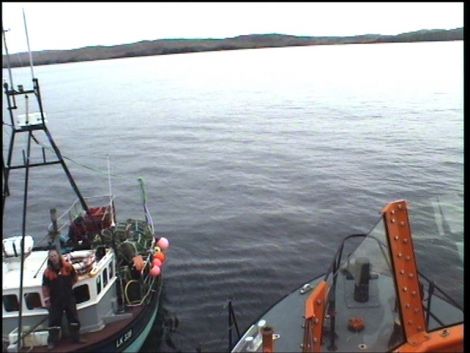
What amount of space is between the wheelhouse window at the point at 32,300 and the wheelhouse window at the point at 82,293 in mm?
794

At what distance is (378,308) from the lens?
6.41 metres

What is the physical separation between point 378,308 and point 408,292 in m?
0.96

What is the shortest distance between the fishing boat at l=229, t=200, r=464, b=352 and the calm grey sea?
133 cm

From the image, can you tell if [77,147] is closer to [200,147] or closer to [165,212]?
[200,147]

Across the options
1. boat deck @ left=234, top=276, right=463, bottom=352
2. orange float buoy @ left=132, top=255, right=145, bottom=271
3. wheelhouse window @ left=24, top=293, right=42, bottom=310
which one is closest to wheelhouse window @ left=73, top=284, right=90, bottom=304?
wheelhouse window @ left=24, top=293, right=42, bottom=310

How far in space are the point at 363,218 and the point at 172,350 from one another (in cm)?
1133

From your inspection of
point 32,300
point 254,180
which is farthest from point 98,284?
point 254,180

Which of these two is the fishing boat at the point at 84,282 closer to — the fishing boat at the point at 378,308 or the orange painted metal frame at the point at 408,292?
the fishing boat at the point at 378,308

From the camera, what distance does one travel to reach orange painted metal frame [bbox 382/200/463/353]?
5395 millimetres

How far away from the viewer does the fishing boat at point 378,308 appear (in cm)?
546

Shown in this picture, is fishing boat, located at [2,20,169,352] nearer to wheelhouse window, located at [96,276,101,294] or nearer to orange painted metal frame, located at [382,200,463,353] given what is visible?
wheelhouse window, located at [96,276,101,294]

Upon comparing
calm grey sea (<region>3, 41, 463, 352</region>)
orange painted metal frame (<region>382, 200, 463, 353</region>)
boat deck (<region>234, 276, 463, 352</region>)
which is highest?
orange painted metal frame (<region>382, 200, 463, 353</region>)

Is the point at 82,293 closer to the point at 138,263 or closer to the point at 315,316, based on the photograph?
the point at 138,263

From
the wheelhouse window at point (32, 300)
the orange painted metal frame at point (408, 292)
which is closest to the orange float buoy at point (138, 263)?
the wheelhouse window at point (32, 300)
